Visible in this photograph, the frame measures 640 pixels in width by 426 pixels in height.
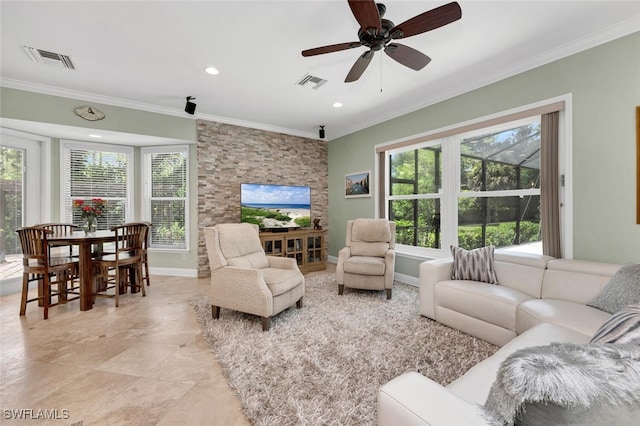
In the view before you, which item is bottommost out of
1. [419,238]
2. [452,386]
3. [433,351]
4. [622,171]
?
[433,351]

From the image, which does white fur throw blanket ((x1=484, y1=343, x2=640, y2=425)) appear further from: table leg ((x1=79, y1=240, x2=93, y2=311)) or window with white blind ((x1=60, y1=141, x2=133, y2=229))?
window with white blind ((x1=60, y1=141, x2=133, y2=229))

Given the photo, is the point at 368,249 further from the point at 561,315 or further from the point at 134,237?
the point at 134,237

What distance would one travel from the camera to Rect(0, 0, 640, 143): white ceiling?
6.93 ft

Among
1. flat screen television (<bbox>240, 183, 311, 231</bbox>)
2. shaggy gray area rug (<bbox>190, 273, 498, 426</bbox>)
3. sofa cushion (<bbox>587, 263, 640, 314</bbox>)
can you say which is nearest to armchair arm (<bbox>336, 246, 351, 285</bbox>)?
shaggy gray area rug (<bbox>190, 273, 498, 426</bbox>)

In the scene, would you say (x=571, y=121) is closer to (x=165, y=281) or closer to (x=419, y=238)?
(x=419, y=238)

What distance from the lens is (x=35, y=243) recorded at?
2.88 m

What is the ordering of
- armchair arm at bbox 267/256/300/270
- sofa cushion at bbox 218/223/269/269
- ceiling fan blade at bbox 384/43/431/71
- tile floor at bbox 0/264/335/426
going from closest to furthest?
tile floor at bbox 0/264/335/426 < ceiling fan blade at bbox 384/43/431/71 < sofa cushion at bbox 218/223/269/269 < armchair arm at bbox 267/256/300/270

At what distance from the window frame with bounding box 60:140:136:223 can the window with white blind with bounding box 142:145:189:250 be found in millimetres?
215

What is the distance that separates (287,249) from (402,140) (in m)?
2.61

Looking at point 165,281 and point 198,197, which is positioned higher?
point 198,197

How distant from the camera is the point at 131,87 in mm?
3477

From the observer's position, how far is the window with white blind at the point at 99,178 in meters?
4.30

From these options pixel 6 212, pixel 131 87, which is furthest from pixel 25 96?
pixel 6 212

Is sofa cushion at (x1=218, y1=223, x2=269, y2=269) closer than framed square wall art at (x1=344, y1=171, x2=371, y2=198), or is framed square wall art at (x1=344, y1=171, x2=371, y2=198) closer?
sofa cushion at (x1=218, y1=223, x2=269, y2=269)
